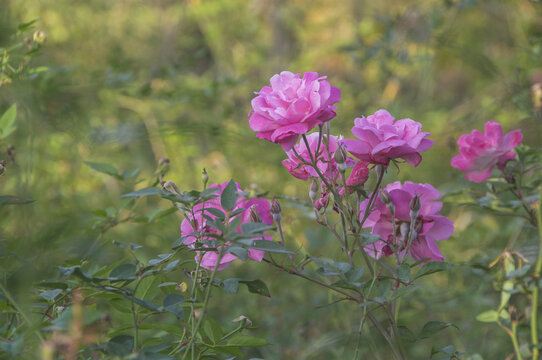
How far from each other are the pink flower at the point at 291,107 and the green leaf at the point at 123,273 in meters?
0.21

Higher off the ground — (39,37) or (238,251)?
(39,37)

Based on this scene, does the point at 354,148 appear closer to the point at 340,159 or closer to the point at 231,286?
the point at 340,159

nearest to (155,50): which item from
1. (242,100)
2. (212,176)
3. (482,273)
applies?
(242,100)

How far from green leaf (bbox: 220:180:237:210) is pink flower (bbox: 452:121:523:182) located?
418 mm

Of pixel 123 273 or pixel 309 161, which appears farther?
pixel 309 161

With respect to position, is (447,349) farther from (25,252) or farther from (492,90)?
(492,90)

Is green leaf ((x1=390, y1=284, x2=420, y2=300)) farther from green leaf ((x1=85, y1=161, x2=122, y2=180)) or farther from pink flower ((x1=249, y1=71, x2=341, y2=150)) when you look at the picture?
green leaf ((x1=85, y1=161, x2=122, y2=180))

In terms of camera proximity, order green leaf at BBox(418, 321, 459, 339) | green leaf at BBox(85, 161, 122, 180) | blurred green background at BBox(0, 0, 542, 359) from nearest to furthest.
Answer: green leaf at BBox(418, 321, 459, 339) → green leaf at BBox(85, 161, 122, 180) → blurred green background at BBox(0, 0, 542, 359)

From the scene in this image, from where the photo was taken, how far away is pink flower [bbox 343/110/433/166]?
2.12 feet

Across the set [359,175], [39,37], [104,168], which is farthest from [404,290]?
[39,37]

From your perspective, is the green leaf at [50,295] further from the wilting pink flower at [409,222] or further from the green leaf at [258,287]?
the wilting pink flower at [409,222]

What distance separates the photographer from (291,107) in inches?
25.0

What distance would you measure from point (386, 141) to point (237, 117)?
6.62 feet

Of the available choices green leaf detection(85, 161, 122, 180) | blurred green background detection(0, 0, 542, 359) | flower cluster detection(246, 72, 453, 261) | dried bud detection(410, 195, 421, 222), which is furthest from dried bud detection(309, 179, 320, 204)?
green leaf detection(85, 161, 122, 180)
